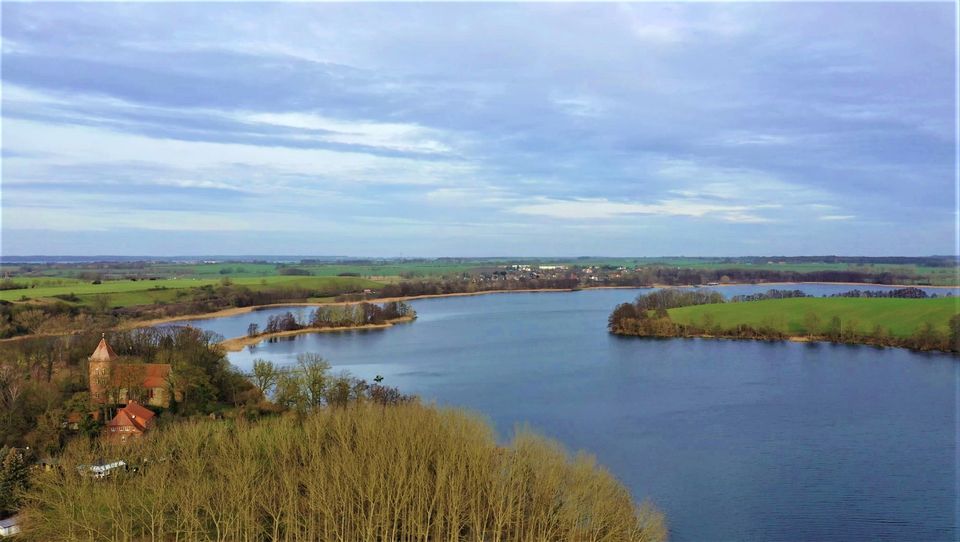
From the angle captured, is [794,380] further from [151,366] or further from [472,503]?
[151,366]

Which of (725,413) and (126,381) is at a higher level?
(126,381)

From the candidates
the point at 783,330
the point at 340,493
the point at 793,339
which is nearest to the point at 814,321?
the point at 783,330

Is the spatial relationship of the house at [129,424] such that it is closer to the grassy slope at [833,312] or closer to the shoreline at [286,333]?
the shoreline at [286,333]

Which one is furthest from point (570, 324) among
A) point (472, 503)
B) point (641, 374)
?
point (472, 503)

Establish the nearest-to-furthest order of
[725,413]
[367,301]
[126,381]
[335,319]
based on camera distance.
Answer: [126,381] < [725,413] < [335,319] < [367,301]

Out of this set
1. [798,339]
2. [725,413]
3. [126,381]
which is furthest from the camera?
[798,339]

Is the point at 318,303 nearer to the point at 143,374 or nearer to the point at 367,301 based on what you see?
the point at 367,301
